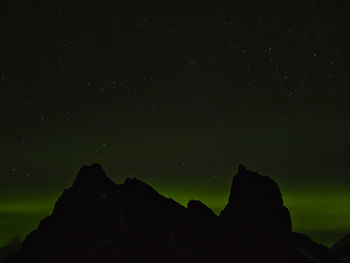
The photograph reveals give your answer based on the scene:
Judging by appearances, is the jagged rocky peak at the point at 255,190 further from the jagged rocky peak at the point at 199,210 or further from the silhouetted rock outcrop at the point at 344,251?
the silhouetted rock outcrop at the point at 344,251

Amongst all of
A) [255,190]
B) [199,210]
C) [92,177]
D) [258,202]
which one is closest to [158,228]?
[199,210]

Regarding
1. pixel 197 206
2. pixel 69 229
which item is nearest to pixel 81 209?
pixel 69 229

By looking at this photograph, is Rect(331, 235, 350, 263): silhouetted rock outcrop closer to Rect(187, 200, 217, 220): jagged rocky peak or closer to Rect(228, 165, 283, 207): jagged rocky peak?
Rect(228, 165, 283, 207): jagged rocky peak

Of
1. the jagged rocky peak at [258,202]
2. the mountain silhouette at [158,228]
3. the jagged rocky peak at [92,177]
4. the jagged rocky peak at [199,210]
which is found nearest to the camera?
the jagged rocky peak at [258,202]

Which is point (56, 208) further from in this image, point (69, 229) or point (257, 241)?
point (257, 241)

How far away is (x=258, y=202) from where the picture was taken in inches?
4855

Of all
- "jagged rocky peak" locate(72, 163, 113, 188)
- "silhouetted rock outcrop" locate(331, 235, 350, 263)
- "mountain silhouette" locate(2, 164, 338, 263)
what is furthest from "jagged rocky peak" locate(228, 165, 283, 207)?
"jagged rocky peak" locate(72, 163, 113, 188)

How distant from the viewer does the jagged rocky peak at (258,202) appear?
123062mm

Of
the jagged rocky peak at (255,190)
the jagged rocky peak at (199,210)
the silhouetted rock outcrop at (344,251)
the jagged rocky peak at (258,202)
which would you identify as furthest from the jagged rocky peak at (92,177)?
the silhouetted rock outcrop at (344,251)

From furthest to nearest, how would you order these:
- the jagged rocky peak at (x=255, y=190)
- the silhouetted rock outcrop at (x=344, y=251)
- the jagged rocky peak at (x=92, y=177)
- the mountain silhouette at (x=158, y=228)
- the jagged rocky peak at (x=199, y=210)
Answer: the jagged rocky peak at (x=92, y=177)
the jagged rocky peak at (x=199, y=210)
the mountain silhouette at (x=158, y=228)
the jagged rocky peak at (x=255, y=190)
the silhouetted rock outcrop at (x=344, y=251)

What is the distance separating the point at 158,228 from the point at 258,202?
99.7 feet

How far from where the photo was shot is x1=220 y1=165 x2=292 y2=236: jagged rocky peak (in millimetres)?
123062

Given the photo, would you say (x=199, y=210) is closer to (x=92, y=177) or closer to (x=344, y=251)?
(x=92, y=177)

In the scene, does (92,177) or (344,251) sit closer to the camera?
(344,251)
